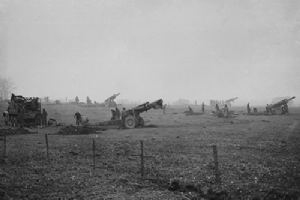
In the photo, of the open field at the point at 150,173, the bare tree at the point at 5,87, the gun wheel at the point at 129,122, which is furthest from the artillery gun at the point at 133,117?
the bare tree at the point at 5,87

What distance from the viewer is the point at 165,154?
12.6 meters

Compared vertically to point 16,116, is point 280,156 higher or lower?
lower

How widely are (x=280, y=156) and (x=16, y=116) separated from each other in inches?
1024

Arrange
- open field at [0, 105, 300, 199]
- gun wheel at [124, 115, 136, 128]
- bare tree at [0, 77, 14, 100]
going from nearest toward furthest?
open field at [0, 105, 300, 199]
gun wheel at [124, 115, 136, 128]
bare tree at [0, 77, 14, 100]

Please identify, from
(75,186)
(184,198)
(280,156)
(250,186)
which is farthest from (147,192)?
(280,156)

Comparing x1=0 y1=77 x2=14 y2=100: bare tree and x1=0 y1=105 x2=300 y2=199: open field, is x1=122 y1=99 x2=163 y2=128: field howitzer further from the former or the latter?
x1=0 y1=77 x2=14 y2=100: bare tree

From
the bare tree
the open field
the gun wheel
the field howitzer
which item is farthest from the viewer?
the bare tree

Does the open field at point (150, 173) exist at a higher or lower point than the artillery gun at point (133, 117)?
lower

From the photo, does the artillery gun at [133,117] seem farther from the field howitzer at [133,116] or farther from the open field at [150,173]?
the open field at [150,173]

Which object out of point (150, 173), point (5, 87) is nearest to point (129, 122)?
point (150, 173)

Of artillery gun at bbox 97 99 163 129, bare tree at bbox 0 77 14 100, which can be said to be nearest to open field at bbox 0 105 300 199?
artillery gun at bbox 97 99 163 129

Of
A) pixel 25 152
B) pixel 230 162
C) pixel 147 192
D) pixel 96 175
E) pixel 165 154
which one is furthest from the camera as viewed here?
pixel 25 152

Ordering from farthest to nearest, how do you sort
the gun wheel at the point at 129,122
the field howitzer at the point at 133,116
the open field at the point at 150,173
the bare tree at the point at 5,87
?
the bare tree at the point at 5,87 → the gun wheel at the point at 129,122 → the field howitzer at the point at 133,116 → the open field at the point at 150,173

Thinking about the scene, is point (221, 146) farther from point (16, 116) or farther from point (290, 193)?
point (16, 116)
